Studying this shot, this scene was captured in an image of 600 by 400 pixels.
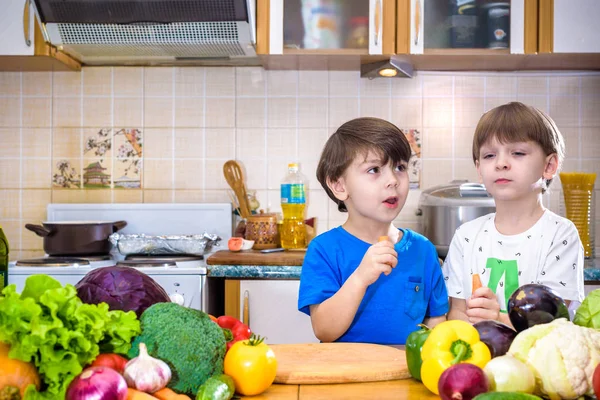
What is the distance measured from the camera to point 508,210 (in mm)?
1477

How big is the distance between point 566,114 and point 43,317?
2533 mm

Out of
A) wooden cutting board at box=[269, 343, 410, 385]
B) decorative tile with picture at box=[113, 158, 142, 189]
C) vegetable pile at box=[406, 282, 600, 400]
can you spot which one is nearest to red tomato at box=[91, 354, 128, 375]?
wooden cutting board at box=[269, 343, 410, 385]

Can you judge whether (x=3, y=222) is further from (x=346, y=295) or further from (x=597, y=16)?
(x=597, y=16)

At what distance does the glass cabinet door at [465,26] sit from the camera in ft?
8.07

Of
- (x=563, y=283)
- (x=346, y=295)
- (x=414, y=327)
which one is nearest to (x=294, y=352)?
(x=346, y=295)

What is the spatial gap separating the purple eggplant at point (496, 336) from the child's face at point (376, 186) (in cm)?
50

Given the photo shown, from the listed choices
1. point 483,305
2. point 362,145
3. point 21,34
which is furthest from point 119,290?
point 21,34

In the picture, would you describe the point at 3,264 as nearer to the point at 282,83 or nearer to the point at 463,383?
the point at 463,383

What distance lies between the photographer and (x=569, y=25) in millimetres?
2422

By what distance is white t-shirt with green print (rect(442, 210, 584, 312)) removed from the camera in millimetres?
1395

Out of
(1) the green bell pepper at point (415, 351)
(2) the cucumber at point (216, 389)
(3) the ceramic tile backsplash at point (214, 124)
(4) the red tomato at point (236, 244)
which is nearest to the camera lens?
(2) the cucumber at point (216, 389)

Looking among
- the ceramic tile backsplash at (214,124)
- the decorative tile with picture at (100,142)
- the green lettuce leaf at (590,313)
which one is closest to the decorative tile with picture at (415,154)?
the ceramic tile backsplash at (214,124)

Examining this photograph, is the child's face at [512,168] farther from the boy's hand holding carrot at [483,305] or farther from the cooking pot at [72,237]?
the cooking pot at [72,237]

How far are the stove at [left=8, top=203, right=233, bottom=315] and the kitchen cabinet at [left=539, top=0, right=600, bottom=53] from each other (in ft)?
4.61
